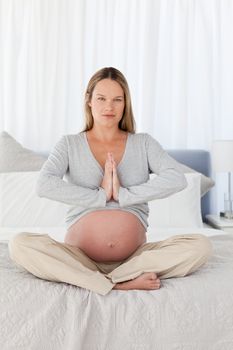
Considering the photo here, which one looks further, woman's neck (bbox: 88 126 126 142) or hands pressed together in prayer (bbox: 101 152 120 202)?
woman's neck (bbox: 88 126 126 142)

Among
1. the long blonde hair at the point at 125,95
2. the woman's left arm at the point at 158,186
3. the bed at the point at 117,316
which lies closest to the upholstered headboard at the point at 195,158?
the long blonde hair at the point at 125,95

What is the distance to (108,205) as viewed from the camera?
1954mm

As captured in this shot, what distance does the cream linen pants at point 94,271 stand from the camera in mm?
1626

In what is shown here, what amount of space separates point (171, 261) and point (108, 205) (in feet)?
1.20

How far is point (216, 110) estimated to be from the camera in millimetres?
3545

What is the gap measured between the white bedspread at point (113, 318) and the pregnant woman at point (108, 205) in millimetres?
61

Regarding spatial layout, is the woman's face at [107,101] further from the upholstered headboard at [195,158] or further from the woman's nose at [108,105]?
the upholstered headboard at [195,158]

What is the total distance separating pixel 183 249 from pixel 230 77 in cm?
209

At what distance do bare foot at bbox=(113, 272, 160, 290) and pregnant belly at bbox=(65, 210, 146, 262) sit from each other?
0.24 metres

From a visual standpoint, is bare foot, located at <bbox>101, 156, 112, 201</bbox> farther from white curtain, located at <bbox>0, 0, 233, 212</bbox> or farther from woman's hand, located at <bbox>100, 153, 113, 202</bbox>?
white curtain, located at <bbox>0, 0, 233, 212</bbox>

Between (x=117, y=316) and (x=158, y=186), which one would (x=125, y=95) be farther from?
(x=117, y=316)

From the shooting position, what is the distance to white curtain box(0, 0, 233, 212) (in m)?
3.41

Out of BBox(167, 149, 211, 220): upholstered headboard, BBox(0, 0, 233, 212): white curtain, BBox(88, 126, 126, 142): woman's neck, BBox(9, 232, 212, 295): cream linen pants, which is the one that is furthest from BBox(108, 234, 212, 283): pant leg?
BBox(0, 0, 233, 212): white curtain

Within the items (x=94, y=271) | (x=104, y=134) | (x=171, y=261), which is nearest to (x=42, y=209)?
(x=104, y=134)
